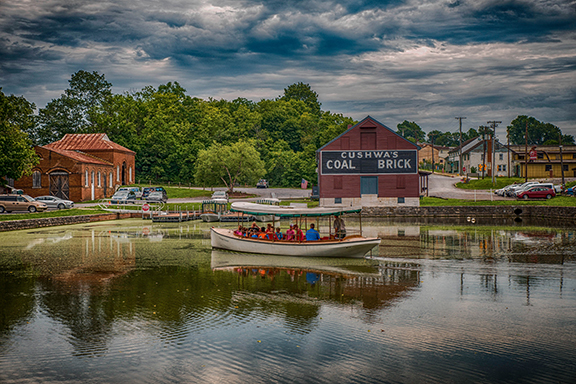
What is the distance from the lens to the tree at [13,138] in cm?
5009

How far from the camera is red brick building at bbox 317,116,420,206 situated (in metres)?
58.2

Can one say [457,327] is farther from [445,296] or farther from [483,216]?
[483,216]

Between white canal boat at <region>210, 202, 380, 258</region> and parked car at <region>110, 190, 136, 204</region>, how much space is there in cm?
3241

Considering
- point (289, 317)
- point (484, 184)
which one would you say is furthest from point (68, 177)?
point (484, 184)

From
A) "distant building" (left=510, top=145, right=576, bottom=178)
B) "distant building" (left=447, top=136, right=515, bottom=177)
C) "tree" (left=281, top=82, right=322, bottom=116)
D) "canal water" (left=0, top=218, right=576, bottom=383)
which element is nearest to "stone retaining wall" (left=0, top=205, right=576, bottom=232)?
"canal water" (left=0, top=218, right=576, bottom=383)

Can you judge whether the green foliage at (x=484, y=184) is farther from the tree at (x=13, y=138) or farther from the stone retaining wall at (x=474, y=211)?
the tree at (x=13, y=138)

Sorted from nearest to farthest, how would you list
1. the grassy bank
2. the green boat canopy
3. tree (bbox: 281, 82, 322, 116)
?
1. the green boat canopy
2. the grassy bank
3. tree (bbox: 281, 82, 322, 116)

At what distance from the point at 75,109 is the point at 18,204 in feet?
196

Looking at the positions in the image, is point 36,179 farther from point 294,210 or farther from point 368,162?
point 294,210

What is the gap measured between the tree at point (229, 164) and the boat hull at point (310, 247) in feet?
165

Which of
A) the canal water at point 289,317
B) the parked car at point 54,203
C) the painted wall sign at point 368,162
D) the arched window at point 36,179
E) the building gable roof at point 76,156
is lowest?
the canal water at point 289,317

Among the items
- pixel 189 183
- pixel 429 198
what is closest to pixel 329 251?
pixel 429 198

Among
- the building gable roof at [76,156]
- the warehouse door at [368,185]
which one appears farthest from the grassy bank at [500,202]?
the building gable roof at [76,156]

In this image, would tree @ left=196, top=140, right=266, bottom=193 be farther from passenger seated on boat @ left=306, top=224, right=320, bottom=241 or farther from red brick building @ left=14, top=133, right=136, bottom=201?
passenger seated on boat @ left=306, top=224, right=320, bottom=241
